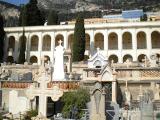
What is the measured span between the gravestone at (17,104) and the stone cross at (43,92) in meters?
1.03

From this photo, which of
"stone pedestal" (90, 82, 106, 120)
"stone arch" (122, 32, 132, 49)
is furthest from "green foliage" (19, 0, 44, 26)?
"stone pedestal" (90, 82, 106, 120)

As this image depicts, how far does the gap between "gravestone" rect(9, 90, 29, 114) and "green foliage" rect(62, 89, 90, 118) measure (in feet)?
8.86

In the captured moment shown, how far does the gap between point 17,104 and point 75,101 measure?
429 cm

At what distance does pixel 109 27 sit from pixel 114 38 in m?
4.17

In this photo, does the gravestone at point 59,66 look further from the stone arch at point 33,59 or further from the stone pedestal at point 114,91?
the stone arch at point 33,59

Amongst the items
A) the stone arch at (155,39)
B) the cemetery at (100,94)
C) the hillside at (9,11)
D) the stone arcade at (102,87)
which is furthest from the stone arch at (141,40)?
the hillside at (9,11)

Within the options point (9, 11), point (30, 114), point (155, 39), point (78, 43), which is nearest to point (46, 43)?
point (78, 43)

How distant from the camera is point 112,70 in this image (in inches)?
867

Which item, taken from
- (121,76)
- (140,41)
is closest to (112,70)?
(121,76)

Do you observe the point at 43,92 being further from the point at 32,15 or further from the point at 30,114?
the point at 32,15

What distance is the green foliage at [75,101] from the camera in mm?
18094

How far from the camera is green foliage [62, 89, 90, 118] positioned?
18094 mm

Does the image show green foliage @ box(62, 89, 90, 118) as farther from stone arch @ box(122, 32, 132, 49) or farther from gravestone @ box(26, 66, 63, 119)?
stone arch @ box(122, 32, 132, 49)

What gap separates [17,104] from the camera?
20.8 metres
